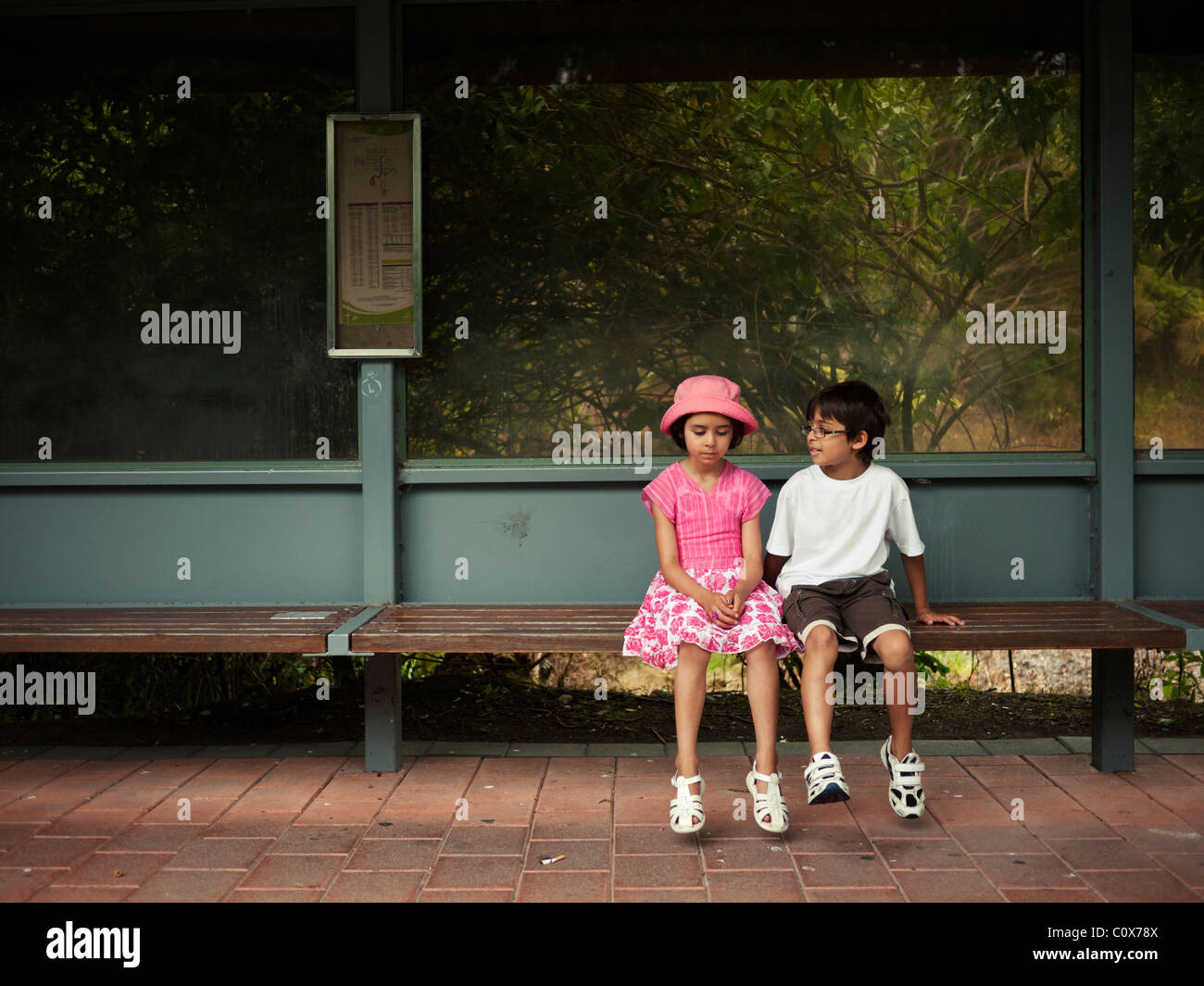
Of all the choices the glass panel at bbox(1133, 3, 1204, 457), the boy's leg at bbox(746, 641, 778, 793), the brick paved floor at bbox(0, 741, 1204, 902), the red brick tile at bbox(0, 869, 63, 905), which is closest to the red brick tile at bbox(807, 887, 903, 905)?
the brick paved floor at bbox(0, 741, 1204, 902)

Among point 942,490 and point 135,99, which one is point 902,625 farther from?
point 135,99

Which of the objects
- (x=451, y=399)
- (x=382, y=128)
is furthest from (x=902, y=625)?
(x=382, y=128)

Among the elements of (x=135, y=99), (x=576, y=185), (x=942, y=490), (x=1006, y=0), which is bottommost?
(x=942, y=490)

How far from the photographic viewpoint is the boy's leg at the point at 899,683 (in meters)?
3.84

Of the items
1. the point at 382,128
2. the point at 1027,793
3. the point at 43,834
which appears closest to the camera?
the point at 43,834

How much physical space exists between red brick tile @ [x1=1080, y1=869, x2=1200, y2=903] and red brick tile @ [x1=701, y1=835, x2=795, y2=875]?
892mm

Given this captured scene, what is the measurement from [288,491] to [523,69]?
2067 millimetres

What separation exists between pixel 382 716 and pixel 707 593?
4.93ft

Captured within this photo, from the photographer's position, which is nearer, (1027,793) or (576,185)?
(1027,793)

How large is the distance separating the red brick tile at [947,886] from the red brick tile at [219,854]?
2.01 meters

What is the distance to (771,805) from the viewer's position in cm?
370

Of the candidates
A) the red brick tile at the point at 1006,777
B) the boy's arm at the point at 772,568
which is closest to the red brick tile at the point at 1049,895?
the red brick tile at the point at 1006,777

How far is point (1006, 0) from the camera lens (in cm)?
484

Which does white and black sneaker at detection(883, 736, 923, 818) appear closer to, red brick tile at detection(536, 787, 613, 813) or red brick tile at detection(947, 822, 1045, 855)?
red brick tile at detection(947, 822, 1045, 855)
